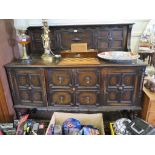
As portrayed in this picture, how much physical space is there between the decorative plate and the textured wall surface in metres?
0.91

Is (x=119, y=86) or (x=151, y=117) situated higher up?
(x=119, y=86)

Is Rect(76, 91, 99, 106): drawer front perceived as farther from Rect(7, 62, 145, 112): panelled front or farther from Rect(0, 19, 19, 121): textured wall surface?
Rect(0, 19, 19, 121): textured wall surface

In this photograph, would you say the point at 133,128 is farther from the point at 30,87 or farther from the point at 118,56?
the point at 30,87

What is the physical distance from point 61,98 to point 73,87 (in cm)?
19

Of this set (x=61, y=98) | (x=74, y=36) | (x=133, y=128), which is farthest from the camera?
(x=74, y=36)

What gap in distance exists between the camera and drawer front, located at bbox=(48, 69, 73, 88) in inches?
54.8

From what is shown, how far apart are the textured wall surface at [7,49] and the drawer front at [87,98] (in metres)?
0.71

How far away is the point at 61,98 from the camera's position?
152 centimetres

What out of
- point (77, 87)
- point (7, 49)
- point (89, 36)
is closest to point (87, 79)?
point (77, 87)

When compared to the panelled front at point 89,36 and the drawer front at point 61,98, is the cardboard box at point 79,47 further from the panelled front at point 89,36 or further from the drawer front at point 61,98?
the drawer front at point 61,98

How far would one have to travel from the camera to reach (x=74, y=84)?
1.43m

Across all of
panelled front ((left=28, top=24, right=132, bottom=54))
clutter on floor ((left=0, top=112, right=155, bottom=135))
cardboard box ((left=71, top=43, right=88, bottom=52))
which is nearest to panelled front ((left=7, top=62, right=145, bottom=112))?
clutter on floor ((left=0, top=112, right=155, bottom=135))
